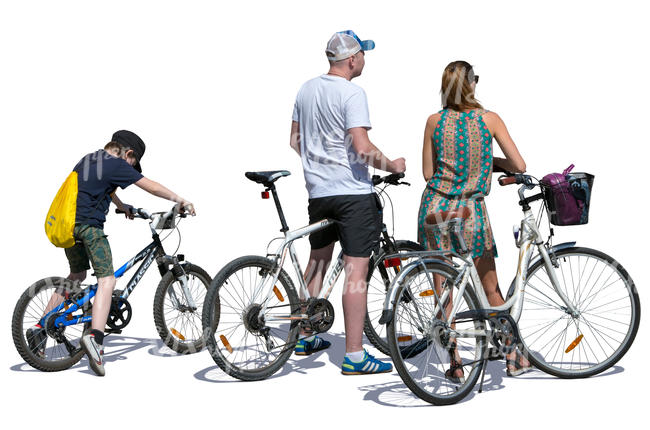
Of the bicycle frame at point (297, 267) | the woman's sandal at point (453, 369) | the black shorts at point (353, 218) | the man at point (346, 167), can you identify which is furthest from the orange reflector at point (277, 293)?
the woman's sandal at point (453, 369)

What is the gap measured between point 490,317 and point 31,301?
3554 millimetres

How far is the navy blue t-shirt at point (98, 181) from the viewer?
7379mm

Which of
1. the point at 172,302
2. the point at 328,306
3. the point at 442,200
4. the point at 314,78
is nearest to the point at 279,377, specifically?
the point at 328,306

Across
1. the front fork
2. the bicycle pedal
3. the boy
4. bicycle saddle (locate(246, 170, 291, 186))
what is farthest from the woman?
the front fork

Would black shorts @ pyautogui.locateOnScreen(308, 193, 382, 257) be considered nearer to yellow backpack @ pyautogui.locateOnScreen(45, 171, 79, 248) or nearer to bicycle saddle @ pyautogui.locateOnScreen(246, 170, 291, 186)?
bicycle saddle @ pyautogui.locateOnScreen(246, 170, 291, 186)

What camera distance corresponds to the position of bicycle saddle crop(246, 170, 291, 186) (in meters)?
7.18

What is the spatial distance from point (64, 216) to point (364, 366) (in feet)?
8.35

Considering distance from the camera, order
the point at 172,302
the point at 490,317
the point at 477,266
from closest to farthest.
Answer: the point at 490,317, the point at 477,266, the point at 172,302

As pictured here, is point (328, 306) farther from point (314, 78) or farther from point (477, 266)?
point (314, 78)

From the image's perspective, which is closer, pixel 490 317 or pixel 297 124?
pixel 490 317

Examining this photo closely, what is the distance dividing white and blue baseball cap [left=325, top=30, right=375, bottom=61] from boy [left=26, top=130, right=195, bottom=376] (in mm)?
1636

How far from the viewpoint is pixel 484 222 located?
6.96 meters

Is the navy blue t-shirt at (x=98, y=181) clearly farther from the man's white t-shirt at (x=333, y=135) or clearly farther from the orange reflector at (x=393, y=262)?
the orange reflector at (x=393, y=262)

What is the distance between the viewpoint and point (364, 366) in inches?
286
